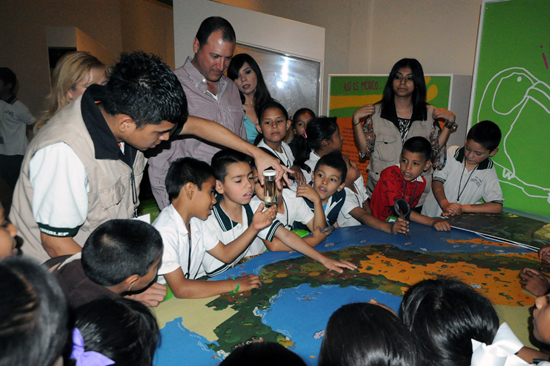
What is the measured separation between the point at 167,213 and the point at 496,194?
2428mm

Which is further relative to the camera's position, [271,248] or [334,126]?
[334,126]

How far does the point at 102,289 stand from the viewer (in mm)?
1182

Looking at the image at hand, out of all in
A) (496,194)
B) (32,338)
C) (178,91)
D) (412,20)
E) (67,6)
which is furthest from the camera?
(67,6)

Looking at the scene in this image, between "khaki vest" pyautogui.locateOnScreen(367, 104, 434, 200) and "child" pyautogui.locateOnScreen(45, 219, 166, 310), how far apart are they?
6.96ft

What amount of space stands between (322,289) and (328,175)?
996mm

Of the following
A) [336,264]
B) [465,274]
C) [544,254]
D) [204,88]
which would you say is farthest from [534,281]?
[204,88]

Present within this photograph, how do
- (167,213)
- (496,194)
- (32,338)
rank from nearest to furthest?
(32,338) → (167,213) → (496,194)

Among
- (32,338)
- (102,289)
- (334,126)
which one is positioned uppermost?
(334,126)

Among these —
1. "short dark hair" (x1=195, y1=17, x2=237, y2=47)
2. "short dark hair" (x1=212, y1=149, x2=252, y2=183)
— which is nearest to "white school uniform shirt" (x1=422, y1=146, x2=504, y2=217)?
"short dark hair" (x1=212, y1=149, x2=252, y2=183)

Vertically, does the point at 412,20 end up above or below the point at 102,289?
above

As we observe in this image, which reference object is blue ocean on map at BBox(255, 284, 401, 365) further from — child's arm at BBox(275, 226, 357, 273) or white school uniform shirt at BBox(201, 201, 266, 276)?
white school uniform shirt at BBox(201, 201, 266, 276)

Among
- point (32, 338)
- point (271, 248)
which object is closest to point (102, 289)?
point (32, 338)

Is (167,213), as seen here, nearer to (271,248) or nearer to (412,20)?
(271,248)

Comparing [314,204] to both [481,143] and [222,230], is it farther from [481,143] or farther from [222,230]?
[481,143]
